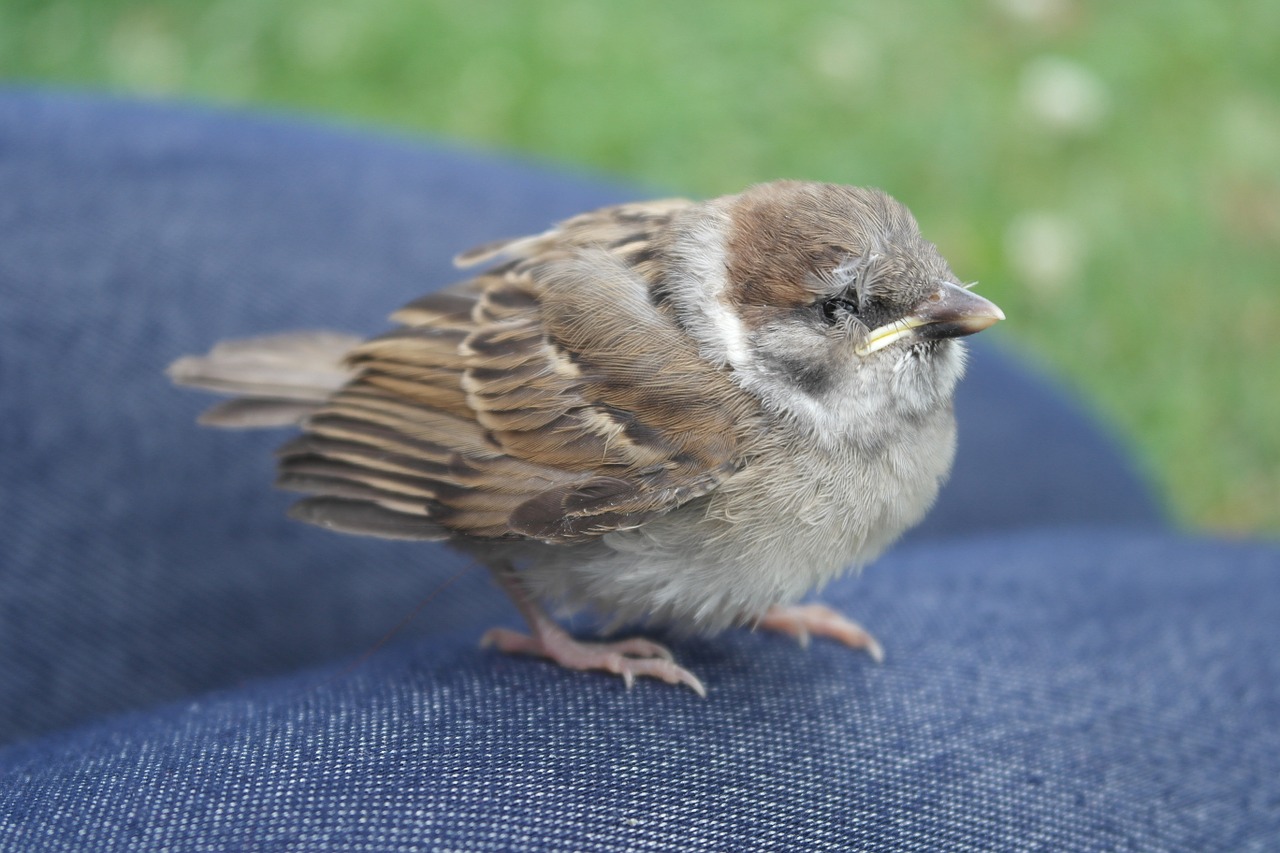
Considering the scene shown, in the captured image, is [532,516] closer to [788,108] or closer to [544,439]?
[544,439]

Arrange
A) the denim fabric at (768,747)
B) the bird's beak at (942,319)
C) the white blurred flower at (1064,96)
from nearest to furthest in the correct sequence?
the denim fabric at (768,747), the bird's beak at (942,319), the white blurred flower at (1064,96)

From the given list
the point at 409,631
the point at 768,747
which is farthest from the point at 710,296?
the point at 409,631

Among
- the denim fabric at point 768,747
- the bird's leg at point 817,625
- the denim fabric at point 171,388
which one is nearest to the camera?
the denim fabric at point 768,747

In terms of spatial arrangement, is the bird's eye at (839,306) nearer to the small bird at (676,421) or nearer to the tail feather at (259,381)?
the small bird at (676,421)

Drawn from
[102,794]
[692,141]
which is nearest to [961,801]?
[102,794]

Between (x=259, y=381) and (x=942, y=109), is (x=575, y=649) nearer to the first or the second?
(x=259, y=381)

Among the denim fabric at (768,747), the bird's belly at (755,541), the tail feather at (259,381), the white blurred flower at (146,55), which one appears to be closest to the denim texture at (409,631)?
the denim fabric at (768,747)
